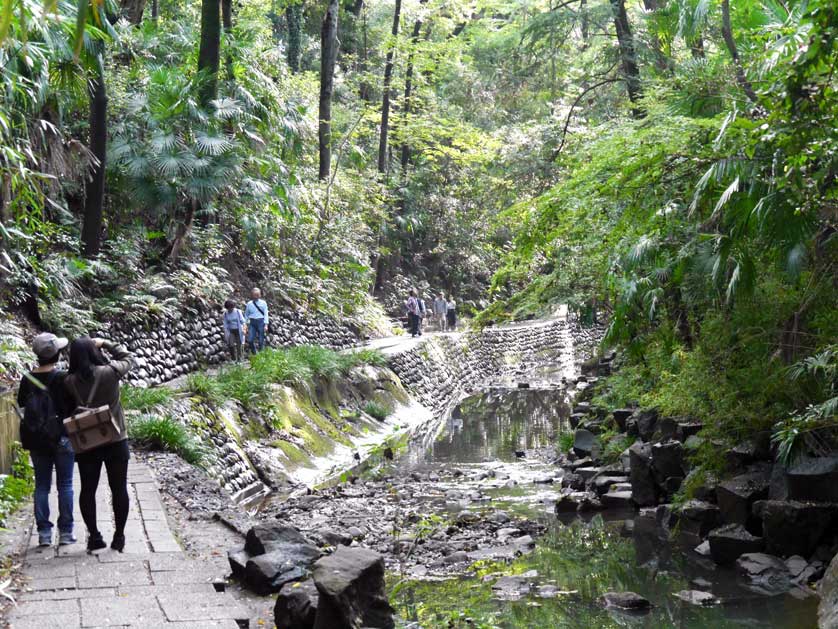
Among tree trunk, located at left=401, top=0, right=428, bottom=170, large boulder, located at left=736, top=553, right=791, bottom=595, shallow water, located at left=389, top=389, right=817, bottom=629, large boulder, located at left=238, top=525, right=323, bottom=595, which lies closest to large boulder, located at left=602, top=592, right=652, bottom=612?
shallow water, located at left=389, top=389, right=817, bottom=629

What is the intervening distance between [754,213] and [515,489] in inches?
287

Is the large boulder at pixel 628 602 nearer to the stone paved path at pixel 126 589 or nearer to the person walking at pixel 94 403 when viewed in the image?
the stone paved path at pixel 126 589

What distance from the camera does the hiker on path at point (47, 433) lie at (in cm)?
670

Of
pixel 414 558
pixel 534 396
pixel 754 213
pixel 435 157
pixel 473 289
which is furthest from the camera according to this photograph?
pixel 473 289

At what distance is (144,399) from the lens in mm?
12570

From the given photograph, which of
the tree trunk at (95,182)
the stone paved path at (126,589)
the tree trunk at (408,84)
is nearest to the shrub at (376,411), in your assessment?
the tree trunk at (95,182)

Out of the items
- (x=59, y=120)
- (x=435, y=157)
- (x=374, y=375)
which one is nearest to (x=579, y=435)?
(x=374, y=375)

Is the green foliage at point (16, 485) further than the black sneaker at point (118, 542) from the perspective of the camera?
Yes

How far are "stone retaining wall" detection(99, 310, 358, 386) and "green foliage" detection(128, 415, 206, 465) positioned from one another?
3.21 meters

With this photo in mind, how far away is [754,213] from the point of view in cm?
679

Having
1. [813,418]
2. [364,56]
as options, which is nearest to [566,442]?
[813,418]

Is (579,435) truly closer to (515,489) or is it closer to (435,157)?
(515,489)

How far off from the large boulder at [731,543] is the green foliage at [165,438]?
6.51 meters

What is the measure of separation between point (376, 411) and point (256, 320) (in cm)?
339
